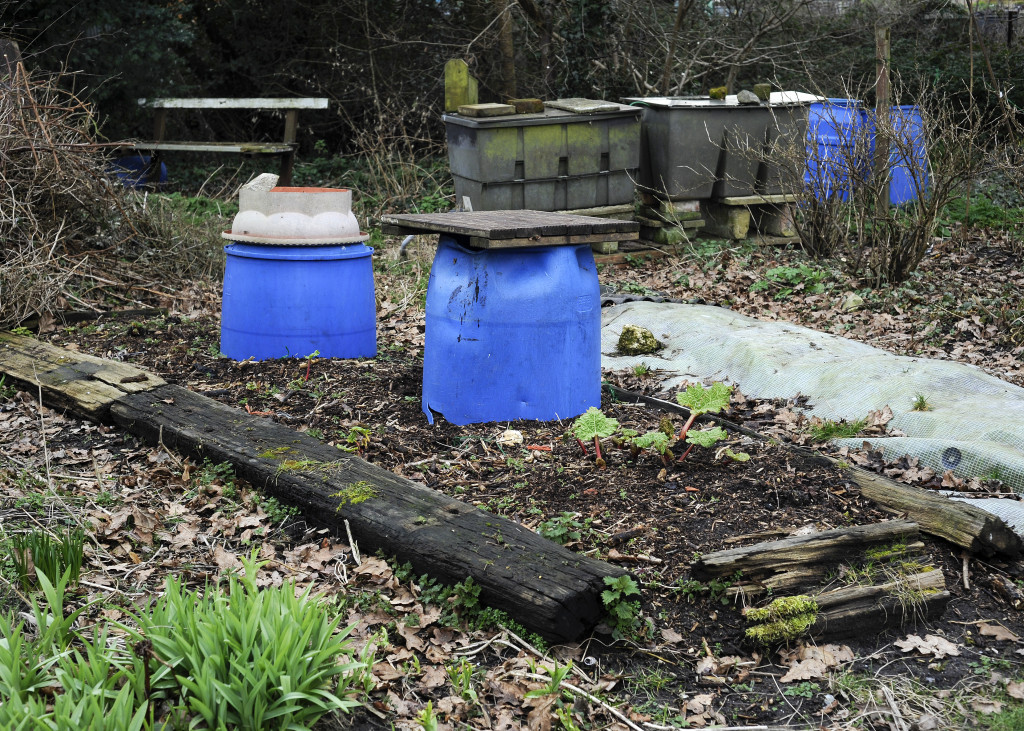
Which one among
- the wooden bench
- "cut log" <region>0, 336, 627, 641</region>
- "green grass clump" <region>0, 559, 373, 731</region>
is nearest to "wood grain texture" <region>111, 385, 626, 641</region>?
"cut log" <region>0, 336, 627, 641</region>

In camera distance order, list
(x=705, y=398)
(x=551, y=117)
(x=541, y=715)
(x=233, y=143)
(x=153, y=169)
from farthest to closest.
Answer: (x=153, y=169) < (x=233, y=143) < (x=551, y=117) < (x=705, y=398) < (x=541, y=715)

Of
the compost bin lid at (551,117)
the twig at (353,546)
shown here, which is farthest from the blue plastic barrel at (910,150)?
the twig at (353,546)

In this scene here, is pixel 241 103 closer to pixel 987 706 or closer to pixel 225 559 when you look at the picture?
pixel 225 559

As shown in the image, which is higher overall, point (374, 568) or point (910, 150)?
point (910, 150)

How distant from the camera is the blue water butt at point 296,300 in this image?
17.5 feet

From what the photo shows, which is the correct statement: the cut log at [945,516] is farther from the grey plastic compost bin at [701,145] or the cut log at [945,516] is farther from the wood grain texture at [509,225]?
the grey plastic compost bin at [701,145]

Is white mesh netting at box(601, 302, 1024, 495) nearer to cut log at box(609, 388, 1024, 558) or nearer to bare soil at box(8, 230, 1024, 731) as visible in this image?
bare soil at box(8, 230, 1024, 731)

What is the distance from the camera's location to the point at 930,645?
9.59ft

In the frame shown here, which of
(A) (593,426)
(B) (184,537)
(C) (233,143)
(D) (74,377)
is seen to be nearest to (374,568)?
(B) (184,537)

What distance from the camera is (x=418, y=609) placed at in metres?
3.02

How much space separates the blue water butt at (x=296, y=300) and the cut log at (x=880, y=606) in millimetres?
3374

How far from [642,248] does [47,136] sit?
5315 millimetres

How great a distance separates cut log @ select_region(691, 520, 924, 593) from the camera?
3.03 m

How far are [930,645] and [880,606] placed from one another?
179mm
